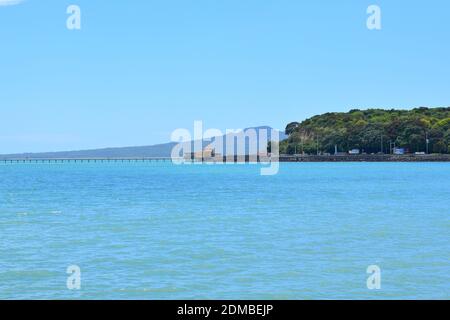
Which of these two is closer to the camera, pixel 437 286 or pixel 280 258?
pixel 437 286

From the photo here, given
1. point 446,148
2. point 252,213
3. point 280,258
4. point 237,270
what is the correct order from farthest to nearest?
point 446,148 < point 252,213 < point 280,258 < point 237,270

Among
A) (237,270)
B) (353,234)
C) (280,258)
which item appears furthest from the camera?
(353,234)

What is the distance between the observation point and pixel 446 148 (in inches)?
7844

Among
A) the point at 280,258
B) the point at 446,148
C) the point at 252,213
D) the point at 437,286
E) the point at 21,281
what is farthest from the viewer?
the point at 446,148

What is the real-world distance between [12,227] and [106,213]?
858 cm

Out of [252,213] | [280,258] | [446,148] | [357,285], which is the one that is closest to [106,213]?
[252,213]
